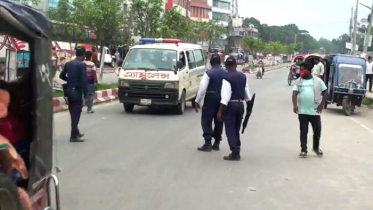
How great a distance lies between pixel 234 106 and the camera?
32.0 ft

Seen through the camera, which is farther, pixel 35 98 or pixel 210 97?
pixel 210 97

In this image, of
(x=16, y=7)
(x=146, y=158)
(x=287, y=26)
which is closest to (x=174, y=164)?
(x=146, y=158)

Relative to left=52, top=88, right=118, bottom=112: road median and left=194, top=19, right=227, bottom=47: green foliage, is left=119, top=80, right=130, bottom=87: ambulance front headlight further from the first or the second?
left=194, top=19, right=227, bottom=47: green foliage

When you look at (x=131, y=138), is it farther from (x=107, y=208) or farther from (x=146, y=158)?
(x=107, y=208)

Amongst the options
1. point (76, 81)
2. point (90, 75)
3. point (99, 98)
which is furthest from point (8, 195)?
point (99, 98)

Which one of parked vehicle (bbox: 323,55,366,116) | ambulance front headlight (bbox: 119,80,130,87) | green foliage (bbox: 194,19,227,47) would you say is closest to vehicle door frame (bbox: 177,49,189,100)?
ambulance front headlight (bbox: 119,80,130,87)

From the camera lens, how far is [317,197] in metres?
7.49

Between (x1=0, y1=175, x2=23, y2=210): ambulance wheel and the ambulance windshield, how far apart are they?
12629mm

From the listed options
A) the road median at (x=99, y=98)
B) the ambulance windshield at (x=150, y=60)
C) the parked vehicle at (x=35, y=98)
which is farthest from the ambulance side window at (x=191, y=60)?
the parked vehicle at (x=35, y=98)

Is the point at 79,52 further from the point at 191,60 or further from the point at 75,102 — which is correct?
the point at 191,60

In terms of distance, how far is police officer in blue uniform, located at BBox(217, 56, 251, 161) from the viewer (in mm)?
9711

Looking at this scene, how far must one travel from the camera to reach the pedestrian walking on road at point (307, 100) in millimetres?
10273

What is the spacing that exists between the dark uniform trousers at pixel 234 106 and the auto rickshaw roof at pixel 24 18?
230 inches

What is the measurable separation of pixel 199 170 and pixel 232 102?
1.45m
